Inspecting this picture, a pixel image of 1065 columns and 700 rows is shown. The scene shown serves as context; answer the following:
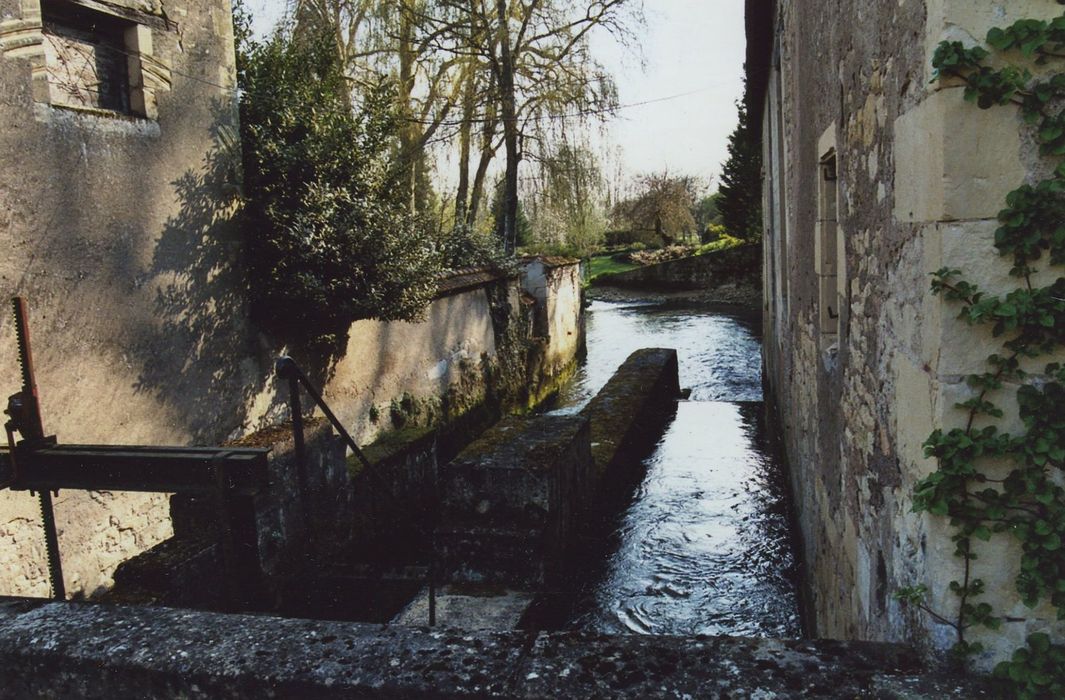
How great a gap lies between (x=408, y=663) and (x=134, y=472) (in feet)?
5.15

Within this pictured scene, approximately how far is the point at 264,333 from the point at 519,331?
17.4ft

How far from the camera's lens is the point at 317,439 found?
4938 millimetres

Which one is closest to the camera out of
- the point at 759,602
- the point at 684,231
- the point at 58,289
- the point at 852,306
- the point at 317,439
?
the point at 852,306

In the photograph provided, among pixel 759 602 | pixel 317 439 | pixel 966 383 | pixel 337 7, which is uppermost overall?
pixel 337 7

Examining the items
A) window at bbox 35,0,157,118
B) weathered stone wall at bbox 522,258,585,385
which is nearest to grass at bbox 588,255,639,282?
weathered stone wall at bbox 522,258,585,385

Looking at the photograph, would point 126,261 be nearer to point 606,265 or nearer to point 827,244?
point 827,244

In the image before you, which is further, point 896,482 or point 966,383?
point 896,482

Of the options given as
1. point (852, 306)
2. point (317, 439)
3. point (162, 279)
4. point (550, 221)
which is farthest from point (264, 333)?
point (550, 221)

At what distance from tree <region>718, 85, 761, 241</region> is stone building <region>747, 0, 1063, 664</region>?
89.8 ft

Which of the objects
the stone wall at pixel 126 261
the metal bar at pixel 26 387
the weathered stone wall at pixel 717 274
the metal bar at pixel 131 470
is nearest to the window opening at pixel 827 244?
the metal bar at pixel 131 470

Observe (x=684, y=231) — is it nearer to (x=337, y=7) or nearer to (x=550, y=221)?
(x=550, y=221)

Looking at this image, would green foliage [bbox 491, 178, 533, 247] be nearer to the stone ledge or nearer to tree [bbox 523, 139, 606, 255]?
tree [bbox 523, 139, 606, 255]

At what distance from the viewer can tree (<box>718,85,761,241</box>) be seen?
30.2 meters

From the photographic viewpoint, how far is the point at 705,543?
507 cm
